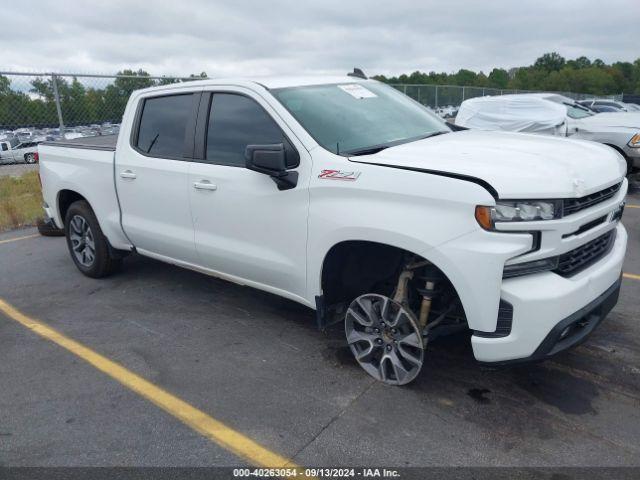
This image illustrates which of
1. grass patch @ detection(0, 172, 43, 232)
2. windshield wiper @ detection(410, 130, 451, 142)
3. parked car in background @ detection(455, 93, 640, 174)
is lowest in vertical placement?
grass patch @ detection(0, 172, 43, 232)

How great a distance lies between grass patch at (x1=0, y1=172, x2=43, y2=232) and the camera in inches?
360

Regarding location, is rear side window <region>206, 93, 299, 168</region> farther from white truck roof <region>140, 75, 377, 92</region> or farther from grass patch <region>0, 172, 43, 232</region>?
grass patch <region>0, 172, 43, 232</region>

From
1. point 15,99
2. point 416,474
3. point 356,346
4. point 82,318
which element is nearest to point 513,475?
point 416,474

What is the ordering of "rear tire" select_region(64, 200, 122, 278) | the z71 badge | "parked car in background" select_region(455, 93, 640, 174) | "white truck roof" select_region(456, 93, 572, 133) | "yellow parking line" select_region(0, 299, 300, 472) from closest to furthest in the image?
"yellow parking line" select_region(0, 299, 300, 472) < the z71 badge < "rear tire" select_region(64, 200, 122, 278) < "parked car in background" select_region(455, 93, 640, 174) < "white truck roof" select_region(456, 93, 572, 133)

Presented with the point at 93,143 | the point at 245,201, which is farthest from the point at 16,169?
the point at 245,201

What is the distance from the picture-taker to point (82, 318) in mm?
4844

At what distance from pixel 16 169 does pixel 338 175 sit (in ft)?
32.6

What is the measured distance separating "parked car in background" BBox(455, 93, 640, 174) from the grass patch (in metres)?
7.83

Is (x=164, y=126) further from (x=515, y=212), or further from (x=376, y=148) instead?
(x=515, y=212)

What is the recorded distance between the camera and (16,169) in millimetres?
11086

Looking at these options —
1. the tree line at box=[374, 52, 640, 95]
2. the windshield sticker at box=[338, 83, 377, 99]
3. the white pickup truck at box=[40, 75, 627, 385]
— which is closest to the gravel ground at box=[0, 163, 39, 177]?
the white pickup truck at box=[40, 75, 627, 385]

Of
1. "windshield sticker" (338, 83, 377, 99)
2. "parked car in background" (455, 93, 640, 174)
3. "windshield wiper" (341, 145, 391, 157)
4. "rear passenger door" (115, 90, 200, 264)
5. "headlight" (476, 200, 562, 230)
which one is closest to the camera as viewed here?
"headlight" (476, 200, 562, 230)

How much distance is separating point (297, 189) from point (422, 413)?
61.3 inches

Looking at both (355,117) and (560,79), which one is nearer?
(355,117)
